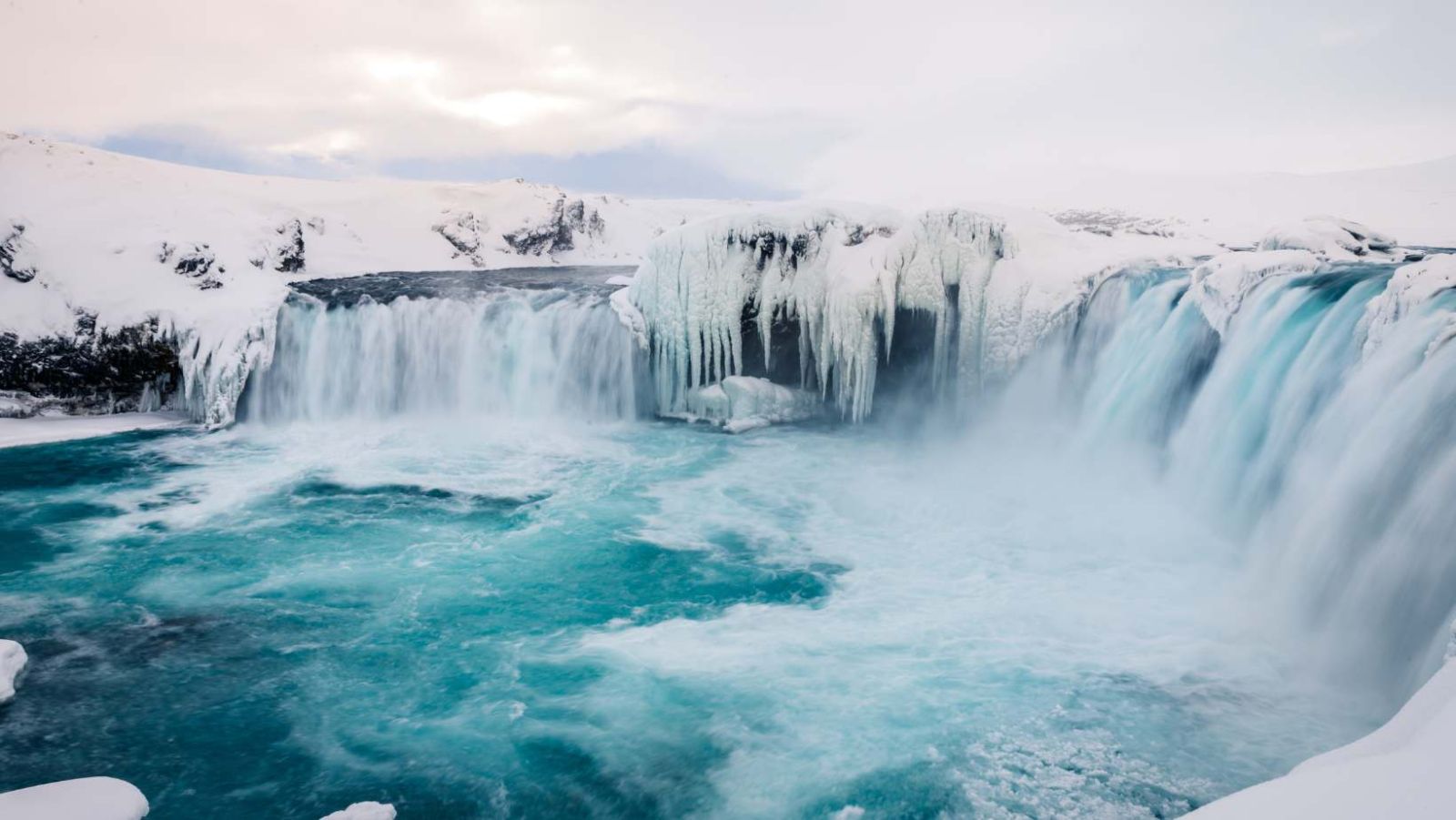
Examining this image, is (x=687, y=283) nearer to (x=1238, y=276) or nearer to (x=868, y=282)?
(x=868, y=282)

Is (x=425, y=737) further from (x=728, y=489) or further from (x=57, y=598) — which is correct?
(x=728, y=489)

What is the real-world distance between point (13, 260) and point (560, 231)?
18.4m

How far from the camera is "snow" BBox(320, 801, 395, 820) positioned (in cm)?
385

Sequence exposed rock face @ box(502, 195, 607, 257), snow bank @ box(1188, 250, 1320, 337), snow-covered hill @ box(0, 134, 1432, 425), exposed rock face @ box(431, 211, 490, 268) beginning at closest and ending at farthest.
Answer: snow bank @ box(1188, 250, 1320, 337), snow-covered hill @ box(0, 134, 1432, 425), exposed rock face @ box(431, 211, 490, 268), exposed rock face @ box(502, 195, 607, 257)

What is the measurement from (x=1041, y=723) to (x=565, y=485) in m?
6.72

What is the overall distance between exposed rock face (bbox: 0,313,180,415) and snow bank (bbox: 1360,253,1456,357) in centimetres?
1579

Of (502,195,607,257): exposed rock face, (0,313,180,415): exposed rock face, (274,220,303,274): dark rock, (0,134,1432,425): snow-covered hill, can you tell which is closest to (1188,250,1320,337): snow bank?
(0,134,1432,425): snow-covered hill

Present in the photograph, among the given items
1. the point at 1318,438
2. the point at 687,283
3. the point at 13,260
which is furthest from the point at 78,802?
the point at 13,260

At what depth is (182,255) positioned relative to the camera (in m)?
13.8

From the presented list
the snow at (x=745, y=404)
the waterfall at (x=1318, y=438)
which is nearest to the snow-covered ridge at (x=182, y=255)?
the snow at (x=745, y=404)

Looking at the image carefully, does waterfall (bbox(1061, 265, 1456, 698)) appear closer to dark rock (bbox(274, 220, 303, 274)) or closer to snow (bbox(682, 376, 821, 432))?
snow (bbox(682, 376, 821, 432))

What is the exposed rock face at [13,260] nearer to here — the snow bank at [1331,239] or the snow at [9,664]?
the snow at [9,664]

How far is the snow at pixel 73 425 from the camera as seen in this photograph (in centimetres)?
1133

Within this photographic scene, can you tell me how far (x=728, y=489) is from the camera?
32.4 feet
